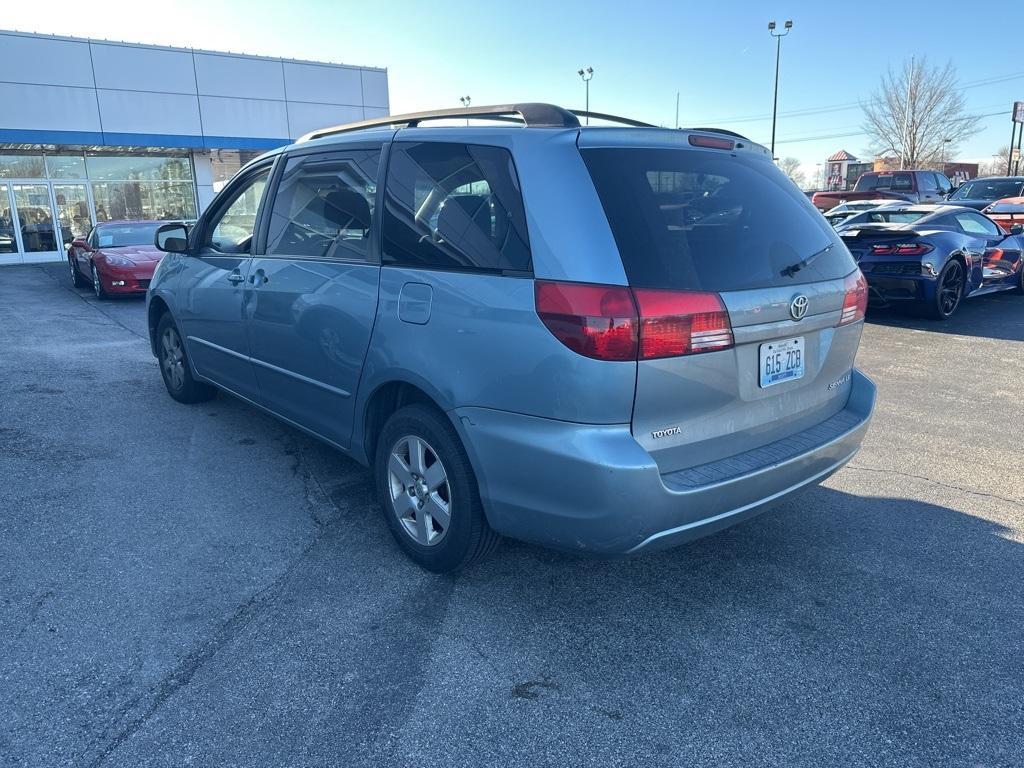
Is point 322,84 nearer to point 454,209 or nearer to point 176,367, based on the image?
point 176,367

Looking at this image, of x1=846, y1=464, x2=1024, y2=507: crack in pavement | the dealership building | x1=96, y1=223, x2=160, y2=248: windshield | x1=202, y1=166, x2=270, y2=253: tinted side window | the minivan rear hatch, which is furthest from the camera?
the dealership building

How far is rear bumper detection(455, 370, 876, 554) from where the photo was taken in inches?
95.6

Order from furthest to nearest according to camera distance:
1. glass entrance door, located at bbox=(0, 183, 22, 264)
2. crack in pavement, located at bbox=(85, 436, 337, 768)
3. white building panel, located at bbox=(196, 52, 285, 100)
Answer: white building panel, located at bbox=(196, 52, 285, 100), glass entrance door, located at bbox=(0, 183, 22, 264), crack in pavement, located at bbox=(85, 436, 337, 768)

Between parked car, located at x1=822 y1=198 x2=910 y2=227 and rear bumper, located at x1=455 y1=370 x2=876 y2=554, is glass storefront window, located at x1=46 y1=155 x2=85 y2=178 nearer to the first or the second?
parked car, located at x1=822 y1=198 x2=910 y2=227

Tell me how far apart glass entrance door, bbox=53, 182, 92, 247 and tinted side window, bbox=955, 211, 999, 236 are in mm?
22664

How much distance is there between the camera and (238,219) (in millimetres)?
4609

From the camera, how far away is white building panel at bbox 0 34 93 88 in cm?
1972

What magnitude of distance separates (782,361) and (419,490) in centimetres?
160

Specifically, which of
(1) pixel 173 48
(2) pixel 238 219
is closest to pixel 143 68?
(1) pixel 173 48

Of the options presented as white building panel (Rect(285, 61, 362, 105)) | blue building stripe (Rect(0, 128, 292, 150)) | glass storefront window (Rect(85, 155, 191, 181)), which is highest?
white building panel (Rect(285, 61, 362, 105))

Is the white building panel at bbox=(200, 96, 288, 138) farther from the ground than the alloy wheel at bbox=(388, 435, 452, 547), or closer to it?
farther from the ground

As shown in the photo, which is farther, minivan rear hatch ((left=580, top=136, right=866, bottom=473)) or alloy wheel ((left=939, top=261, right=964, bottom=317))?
alloy wheel ((left=939, top=261, right=964, bottom=317))

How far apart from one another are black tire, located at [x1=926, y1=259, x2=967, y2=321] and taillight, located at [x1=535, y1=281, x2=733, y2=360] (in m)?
7.90

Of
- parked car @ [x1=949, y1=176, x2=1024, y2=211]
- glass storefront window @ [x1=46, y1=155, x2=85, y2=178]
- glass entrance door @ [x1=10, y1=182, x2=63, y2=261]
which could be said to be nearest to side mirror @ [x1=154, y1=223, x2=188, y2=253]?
parked car @ [x1=949, y1=176, x2=1024, y2=211]
